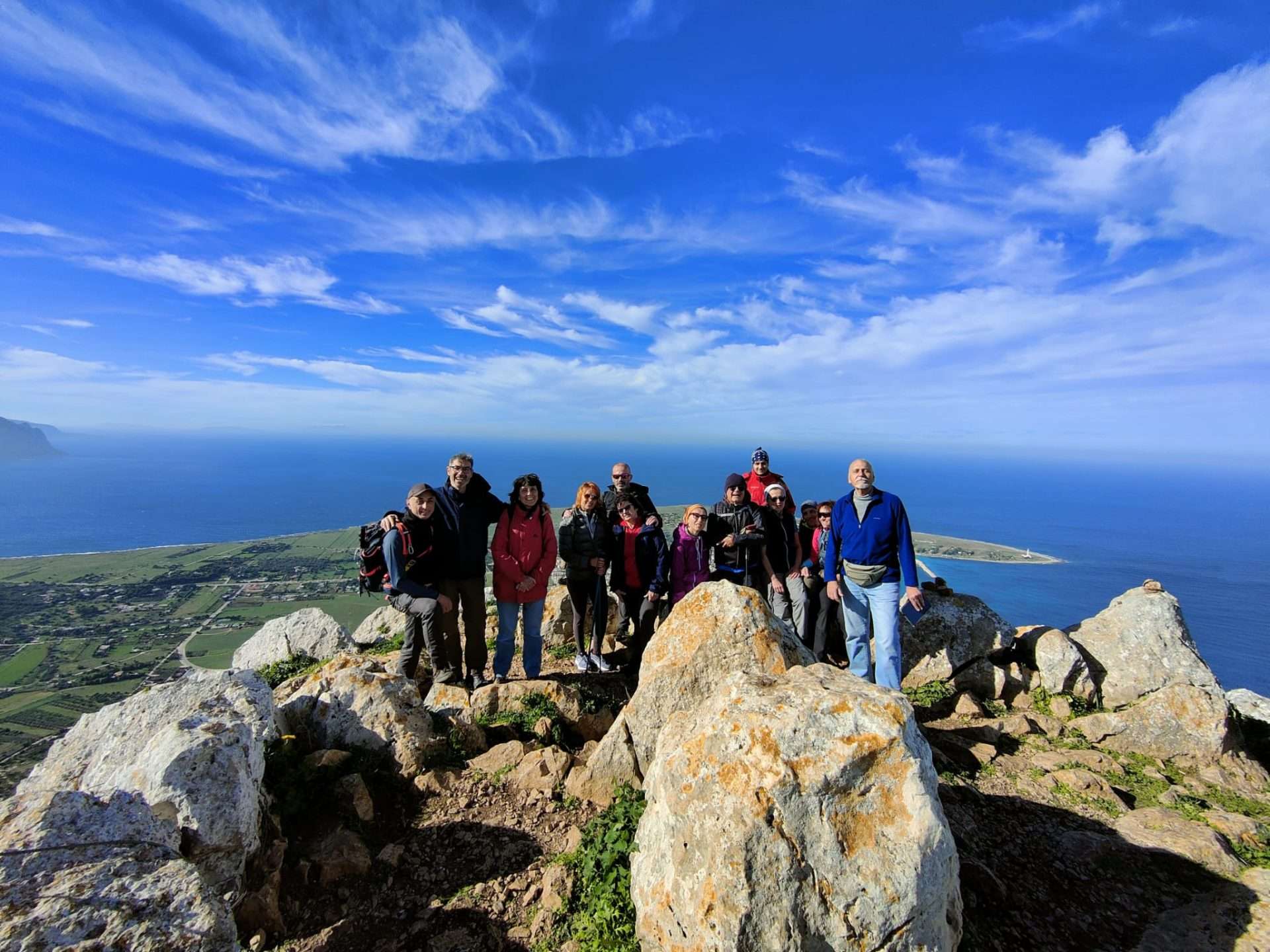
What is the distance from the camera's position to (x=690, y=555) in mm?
9070

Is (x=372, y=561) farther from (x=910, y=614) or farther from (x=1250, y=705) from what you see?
(x=1250, y=705)

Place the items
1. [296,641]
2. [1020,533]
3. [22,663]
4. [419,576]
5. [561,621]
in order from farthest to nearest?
1. [1020,533]
2. [22,663]
3. [296,641]
4. [561,621]
5. [419,576]

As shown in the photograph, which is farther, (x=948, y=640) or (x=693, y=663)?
(x=948, y=640)

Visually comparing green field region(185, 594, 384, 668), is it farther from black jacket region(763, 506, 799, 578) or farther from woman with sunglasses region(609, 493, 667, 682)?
black jacket region(763, 506, 799, 578)

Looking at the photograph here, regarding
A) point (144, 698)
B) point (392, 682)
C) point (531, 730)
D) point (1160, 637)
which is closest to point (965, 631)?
point (1160, 637)

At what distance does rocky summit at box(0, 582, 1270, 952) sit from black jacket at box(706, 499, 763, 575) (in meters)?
2.52

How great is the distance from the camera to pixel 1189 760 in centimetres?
739

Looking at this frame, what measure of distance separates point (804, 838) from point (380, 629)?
14.1 metres

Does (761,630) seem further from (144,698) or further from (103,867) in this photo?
(144,698)

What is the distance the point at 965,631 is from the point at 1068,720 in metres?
1.83

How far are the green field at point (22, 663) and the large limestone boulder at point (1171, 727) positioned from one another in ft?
200

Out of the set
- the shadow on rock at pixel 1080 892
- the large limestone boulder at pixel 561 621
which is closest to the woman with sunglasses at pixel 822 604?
the shadow on rock at pixel 1080 892

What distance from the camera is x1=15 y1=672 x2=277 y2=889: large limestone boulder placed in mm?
4273

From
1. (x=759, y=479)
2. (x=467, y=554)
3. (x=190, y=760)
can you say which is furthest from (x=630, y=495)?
(x=190, y=760)
